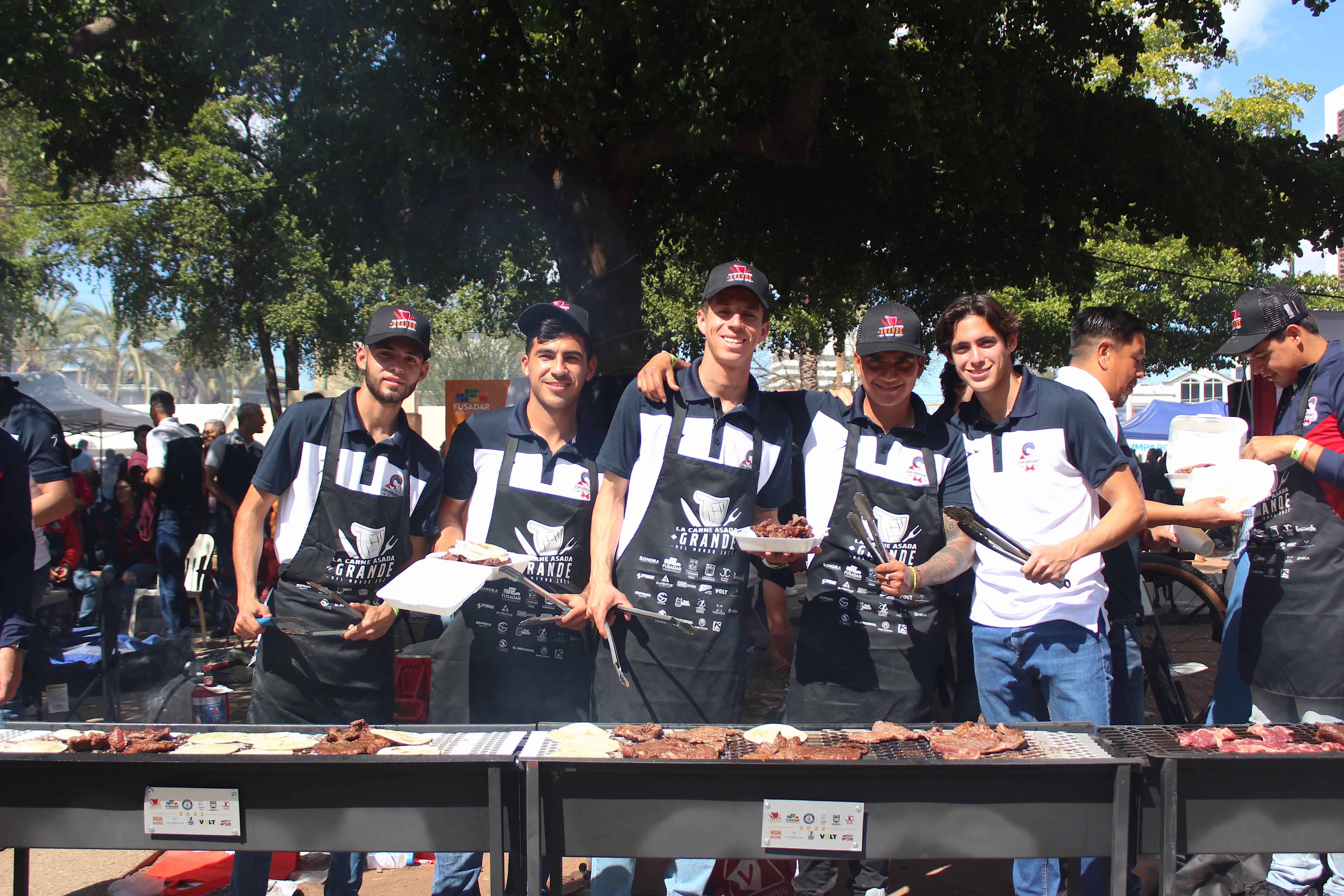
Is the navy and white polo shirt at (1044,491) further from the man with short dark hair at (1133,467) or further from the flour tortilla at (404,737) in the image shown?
the flour tortilla at (404,737)

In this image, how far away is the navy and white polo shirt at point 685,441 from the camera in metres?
3.00

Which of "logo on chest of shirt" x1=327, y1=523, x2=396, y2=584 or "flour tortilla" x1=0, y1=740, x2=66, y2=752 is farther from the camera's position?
"logo on chest of shirt" x1=327, y1=523, x2=396, y2=584

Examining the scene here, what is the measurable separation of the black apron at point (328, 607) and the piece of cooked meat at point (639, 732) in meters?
1.03

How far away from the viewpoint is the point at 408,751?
245 centimetres

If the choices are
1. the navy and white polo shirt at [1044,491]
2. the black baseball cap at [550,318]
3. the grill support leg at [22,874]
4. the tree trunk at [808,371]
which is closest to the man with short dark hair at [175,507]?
the grill support leg at [22,874]

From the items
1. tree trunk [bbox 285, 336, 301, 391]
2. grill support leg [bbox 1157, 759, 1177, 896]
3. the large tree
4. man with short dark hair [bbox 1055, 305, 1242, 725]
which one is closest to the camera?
grill support leg [bbox 1157, 759, 1177, 896]

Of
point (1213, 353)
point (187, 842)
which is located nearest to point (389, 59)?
point (187, 842)

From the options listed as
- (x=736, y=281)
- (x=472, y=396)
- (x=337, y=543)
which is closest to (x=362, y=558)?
(x=337, y=543)

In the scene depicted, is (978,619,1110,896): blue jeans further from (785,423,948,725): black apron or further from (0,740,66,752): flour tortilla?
(0,740,66,752): flour tortilla

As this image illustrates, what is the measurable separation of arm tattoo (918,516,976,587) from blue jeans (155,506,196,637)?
7450 mm

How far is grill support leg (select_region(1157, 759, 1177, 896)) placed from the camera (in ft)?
7.03

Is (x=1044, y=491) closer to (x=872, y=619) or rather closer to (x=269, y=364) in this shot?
(x=872, y=619)

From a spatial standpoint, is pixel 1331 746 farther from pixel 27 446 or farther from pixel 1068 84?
pixel 1068 84

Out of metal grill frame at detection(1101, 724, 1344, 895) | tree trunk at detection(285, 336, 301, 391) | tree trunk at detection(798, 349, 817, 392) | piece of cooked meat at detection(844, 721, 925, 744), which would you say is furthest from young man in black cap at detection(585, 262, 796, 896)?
tree trunk at detection(285, 336, 301, 391)
